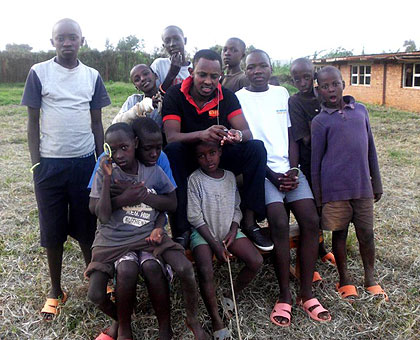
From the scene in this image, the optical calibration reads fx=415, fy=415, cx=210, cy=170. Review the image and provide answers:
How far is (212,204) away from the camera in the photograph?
2.94 m

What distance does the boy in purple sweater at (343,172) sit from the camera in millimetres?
3105

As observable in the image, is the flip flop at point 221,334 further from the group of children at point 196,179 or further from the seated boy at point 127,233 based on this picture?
the seated boy at point 127,233

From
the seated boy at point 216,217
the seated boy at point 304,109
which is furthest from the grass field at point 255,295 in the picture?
the seated boy at point 304,109

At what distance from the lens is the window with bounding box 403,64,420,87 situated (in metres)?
16.4

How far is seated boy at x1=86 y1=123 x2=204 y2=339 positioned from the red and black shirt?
395mm

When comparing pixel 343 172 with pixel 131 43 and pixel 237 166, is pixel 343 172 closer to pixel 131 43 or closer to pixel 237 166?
pixel 237 166

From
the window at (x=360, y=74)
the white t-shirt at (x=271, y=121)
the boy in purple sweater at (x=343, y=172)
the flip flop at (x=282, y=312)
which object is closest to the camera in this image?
the flip flop at (x=282, y=312)

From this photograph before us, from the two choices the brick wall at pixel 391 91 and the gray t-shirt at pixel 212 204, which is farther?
the brick wall at pixel 391 91

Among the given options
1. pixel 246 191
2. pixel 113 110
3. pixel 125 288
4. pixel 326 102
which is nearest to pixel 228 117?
pixel 246 191

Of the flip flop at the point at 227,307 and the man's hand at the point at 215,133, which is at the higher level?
the man's hand at the point at 215,133

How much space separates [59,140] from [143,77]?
1.02 m

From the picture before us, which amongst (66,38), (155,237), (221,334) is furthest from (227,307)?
(66,38)

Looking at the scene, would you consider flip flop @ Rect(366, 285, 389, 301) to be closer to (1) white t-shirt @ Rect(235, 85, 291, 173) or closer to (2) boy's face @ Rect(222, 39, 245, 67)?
(1) white t-shirt @ Rect(235, 85, 291, 173)

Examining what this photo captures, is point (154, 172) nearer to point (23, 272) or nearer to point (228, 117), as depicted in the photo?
point (228, 117)
